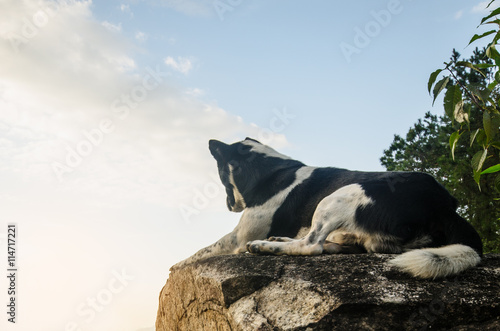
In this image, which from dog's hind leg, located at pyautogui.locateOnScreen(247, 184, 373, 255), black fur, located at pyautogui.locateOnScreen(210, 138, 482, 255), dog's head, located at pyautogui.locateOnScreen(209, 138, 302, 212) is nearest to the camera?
black fur, located at pyautogui.locateOnScreen(210, 138, 482, 255)

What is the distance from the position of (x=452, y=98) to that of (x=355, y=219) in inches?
53.1

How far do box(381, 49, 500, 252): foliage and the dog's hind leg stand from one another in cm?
498

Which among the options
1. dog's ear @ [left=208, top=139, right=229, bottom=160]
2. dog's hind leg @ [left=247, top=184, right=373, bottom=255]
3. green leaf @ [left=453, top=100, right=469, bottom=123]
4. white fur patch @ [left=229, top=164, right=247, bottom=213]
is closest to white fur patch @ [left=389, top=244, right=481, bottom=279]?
dog's hind leg @ [left=247, top=184, right=373, bottom=255]

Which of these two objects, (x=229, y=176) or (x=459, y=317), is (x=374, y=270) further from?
(x=229, y=176)

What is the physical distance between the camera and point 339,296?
2.57 m

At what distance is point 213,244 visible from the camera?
457cm

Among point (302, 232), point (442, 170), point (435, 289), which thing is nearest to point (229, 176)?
point (302, 232)

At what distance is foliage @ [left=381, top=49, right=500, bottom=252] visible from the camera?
10.3m

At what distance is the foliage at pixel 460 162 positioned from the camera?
10312 millimetres

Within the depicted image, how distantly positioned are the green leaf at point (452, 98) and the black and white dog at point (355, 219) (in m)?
0.93

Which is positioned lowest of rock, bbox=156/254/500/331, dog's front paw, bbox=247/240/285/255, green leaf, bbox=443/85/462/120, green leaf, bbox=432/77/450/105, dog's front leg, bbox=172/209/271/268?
rock, bbox=156/254/500/331

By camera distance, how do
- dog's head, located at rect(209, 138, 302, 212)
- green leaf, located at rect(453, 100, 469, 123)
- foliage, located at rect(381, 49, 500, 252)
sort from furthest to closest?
foliage, located at rect(381, 49, 500, 252)
dog's head, located at rect(209, 138, 302, 212)
green leaf, located at rect(453, 100, 469, 123)

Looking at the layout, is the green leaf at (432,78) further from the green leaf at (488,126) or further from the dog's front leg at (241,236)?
the dog's front leg at (241,236)

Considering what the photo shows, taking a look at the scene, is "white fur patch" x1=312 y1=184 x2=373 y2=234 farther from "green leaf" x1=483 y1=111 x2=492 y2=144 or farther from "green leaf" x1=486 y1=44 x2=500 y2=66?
"green leaf" x1=486 y1=44 x2=500 y2=66
